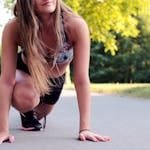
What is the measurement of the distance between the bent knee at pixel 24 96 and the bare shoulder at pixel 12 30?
42 cm

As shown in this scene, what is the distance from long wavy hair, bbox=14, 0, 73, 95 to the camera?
433 cm

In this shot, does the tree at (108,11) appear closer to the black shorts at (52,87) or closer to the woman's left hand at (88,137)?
the black shorts at (52,87)

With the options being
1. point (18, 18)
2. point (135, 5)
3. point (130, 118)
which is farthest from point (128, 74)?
point (18, 18)

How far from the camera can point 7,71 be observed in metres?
4.55

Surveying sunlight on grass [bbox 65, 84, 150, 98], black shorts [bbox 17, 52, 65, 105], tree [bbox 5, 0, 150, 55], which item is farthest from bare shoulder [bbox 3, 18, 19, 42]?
tree [bbox 5, 0, 150, 55]

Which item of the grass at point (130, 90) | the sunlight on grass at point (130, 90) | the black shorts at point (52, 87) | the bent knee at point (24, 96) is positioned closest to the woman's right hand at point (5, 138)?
the bent knee at point (24, 96)

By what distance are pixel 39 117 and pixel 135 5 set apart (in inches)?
717

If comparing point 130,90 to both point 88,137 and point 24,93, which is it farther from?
point 88,137


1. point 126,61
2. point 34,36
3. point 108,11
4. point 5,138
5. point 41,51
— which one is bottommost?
point 126,61

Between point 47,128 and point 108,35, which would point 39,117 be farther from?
point 108,35

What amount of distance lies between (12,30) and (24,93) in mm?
565

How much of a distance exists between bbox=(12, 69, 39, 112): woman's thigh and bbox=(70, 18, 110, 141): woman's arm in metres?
0.43

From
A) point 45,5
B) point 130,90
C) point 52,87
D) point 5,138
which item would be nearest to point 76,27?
point 45,5

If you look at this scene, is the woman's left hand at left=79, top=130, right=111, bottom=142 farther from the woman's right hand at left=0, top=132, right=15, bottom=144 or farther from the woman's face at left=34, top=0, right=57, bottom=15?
the woman's face at left=34, top=0, right=57, bottom=15
